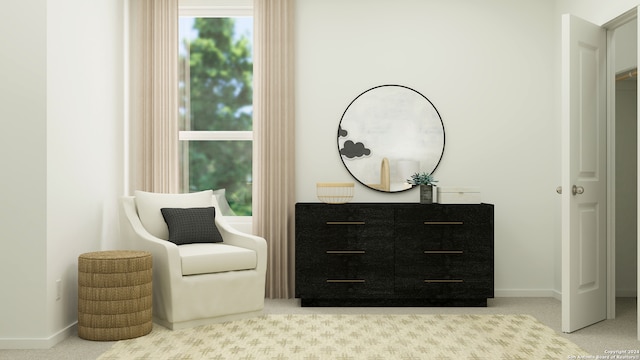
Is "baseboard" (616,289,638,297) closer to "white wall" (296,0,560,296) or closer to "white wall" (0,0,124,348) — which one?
"white wall" (296,0,560,296)

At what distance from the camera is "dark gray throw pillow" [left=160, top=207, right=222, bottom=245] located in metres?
4.25

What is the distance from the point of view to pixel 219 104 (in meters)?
5.17

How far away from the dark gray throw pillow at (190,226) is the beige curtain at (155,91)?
0.69 meters

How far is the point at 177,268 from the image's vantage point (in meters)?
3.82

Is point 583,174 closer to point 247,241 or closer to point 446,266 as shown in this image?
point 446,266

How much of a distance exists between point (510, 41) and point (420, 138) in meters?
1.12

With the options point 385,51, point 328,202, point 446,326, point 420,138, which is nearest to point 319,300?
point 328,202

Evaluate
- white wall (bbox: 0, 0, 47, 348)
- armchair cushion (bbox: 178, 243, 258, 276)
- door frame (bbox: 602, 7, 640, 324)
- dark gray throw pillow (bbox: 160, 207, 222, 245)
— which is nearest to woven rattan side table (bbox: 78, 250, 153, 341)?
white wall (bbox: 0, 0, 47, 348)

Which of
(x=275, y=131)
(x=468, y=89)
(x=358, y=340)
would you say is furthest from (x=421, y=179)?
(x=358, y=340)

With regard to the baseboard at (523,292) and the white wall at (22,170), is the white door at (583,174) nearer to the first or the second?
the baseboard at (523,292)

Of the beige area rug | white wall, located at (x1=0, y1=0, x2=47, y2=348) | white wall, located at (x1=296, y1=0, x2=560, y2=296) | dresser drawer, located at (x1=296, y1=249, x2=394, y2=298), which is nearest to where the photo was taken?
the beige area rug

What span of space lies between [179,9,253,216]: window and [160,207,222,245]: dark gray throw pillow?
30.4 inches

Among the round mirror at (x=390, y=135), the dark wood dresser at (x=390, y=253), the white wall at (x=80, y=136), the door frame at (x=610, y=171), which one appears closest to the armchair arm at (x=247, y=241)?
the dark wood dresser at (x=390, y=253)

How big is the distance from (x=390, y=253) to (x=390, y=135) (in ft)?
3.41
